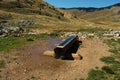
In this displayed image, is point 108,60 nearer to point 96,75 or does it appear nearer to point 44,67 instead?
point 96,75

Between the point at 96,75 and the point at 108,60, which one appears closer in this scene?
the point at 96,75

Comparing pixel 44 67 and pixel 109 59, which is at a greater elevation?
pixel 109 59

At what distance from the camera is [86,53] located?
102ft

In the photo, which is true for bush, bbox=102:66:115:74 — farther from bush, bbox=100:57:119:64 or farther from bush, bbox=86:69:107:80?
bush, bbox=100:57:119:64

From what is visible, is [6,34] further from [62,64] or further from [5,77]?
[5,77]

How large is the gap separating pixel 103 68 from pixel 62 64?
399 centimetres

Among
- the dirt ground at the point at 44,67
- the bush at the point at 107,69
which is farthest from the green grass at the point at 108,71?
the dirt ground at the point at 44,67

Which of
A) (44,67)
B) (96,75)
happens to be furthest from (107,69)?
(44,67)

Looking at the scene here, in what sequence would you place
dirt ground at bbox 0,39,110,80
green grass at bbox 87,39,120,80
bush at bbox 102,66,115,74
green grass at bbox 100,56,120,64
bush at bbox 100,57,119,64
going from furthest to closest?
green grass at bbox 100,56,120,64, bush at bbox 100,57,119,64, bush at bbox 102,66,115,74, green grass at bbox 87,39,120,80, dirt ground at bbox 0,39,110,80

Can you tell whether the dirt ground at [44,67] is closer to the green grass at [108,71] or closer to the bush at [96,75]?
the bush at [96,75]

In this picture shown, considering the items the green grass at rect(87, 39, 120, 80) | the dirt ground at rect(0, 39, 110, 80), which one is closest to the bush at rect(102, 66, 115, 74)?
the green grass at rect(87, 39, 120, 80)

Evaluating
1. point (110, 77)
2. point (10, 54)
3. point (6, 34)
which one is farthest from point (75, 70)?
point (6, 34)

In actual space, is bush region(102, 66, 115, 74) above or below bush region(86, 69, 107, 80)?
above

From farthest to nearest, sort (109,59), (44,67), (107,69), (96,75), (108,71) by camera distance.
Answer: (109,59)
(44,67)
(107,69)
(108,71)
(96,75)
